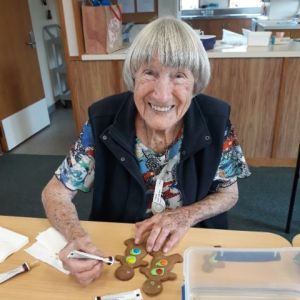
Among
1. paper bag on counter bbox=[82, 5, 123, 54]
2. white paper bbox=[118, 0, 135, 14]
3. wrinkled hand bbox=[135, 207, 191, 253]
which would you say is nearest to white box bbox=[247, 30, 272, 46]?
paper bag on counter bbox=[82, 5, 123, 54]

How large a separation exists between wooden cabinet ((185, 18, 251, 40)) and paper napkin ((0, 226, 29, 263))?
5530mm

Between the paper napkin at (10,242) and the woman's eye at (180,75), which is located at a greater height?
the woman's eye at (180,75)

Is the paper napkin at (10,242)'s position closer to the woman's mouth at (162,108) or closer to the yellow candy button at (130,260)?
the yellow candy button at (130,260)

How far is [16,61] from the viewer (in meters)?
3.49

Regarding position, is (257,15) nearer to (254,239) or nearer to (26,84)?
(26,84)

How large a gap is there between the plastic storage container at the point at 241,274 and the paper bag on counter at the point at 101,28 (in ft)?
7.20

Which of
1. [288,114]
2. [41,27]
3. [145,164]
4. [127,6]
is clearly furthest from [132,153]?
[127,6]

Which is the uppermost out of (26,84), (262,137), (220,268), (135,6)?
(135,6)

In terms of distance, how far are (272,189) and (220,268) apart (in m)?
2.00

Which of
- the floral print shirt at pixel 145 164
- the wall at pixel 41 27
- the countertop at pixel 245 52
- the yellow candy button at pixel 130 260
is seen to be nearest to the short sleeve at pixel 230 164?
the floral print shirt at pixel 145 164

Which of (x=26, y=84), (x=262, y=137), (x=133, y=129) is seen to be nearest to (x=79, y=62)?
(x=26, y=84)

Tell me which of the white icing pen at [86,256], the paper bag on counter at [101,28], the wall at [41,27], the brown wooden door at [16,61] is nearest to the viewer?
the white icing pen at [86,256]

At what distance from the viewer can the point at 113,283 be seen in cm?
79

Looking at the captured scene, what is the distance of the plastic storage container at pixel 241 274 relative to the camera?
691mm
